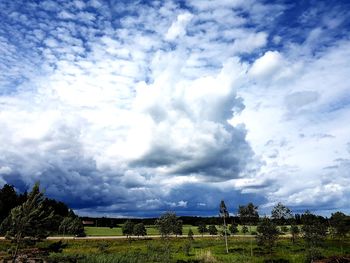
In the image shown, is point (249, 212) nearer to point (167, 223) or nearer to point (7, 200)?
point (167, 223)

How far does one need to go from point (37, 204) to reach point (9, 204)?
115003 mm

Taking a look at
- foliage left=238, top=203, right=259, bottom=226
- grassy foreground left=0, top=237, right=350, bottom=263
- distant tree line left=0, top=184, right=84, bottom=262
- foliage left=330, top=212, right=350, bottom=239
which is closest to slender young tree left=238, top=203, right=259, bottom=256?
foliage left=238, top=203, right=259, bottom=226

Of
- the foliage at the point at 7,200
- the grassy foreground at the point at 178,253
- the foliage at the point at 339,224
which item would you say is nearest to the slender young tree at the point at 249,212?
the grassy foreground at the point at 178,253

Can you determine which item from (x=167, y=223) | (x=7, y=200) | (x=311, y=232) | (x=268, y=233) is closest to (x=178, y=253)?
(x=167, y=223)

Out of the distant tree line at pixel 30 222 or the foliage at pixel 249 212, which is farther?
the foliage at pixel 249 212

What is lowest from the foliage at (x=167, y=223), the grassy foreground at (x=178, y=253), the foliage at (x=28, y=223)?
the grassy foreground at (x=178, y=253)

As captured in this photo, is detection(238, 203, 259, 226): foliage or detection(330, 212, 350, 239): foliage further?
detection(330, 212, 350, 239): foliage

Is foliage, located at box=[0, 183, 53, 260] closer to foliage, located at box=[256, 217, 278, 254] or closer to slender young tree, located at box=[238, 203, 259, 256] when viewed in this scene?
foliage, located at box=[256, 217, 278, 254]

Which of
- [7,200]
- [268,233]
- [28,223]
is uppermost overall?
[7,200]

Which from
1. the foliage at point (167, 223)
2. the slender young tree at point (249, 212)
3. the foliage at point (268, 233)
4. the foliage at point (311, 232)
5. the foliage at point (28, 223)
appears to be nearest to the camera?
the foliage at point (28, 223)

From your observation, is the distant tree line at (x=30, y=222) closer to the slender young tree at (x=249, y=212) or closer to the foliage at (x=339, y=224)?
the slender young tree at (x=249, y=212)

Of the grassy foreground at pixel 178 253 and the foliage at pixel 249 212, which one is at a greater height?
the foliage at pixel 249 212

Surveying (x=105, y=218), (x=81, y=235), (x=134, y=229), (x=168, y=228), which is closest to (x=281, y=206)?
(x=168, y=228)

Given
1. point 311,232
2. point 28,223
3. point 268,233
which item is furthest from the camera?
point 268,233
